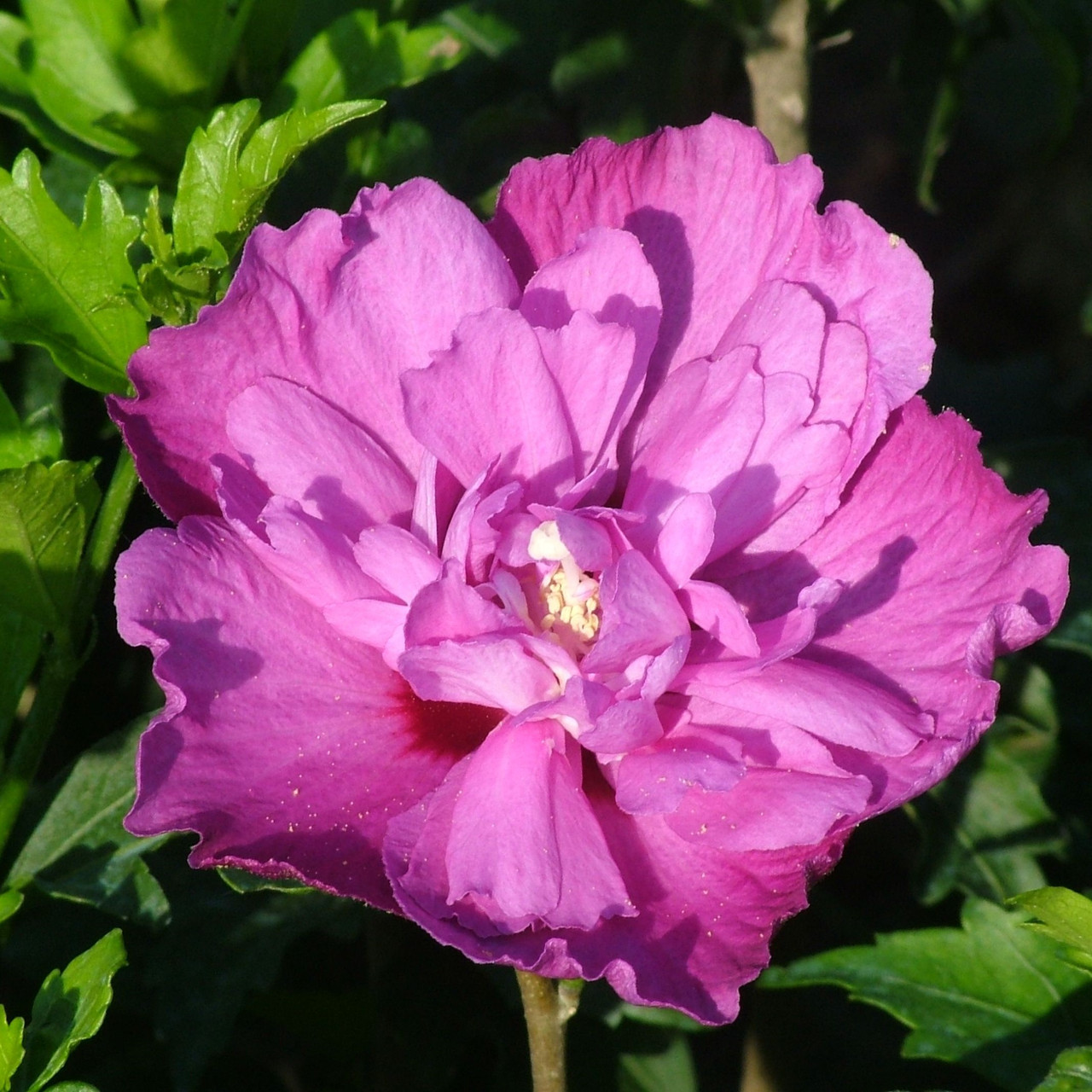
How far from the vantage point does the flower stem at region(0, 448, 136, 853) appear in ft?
2.94

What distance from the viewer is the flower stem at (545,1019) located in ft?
2.67

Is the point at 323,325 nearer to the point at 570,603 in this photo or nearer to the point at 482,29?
the point at 570,603

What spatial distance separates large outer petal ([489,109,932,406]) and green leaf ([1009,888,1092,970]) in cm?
27

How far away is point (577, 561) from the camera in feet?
2.67

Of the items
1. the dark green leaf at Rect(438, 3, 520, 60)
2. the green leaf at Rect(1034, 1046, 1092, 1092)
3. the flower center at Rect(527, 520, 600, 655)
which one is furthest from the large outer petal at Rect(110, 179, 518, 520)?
the dark green leaf at Rect(438, 3, 520, 60)

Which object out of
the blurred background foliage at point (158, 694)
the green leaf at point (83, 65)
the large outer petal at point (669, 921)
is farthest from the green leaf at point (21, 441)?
the large outer petal at point (669, 921)

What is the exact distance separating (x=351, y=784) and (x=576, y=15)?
0.98 metres

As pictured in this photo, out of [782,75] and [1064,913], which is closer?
[1064,913]

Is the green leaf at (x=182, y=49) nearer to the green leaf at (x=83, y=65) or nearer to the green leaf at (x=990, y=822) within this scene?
the green leaf at (x=83, y=65)

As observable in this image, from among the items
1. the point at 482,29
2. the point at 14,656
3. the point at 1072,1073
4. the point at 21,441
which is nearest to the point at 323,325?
the point at 21,441

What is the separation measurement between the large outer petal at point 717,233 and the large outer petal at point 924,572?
43 millimetres

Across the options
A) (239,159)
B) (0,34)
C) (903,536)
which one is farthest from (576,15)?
(903,536)

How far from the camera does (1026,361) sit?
1906mm

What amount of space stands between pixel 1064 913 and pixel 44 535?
60 cm
